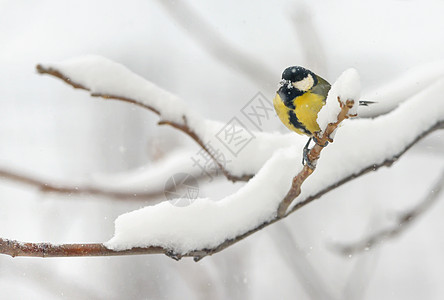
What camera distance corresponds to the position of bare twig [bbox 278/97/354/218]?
80 cm

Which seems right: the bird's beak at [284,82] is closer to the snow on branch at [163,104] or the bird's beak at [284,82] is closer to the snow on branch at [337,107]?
the snow on branch at [163,104]

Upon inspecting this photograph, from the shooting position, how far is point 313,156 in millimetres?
967

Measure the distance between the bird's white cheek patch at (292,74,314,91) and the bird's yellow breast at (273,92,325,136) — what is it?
0.02 metres

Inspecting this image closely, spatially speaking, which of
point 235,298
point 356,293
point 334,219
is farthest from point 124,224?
point 334,219

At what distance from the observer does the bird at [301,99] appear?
5.00 ft

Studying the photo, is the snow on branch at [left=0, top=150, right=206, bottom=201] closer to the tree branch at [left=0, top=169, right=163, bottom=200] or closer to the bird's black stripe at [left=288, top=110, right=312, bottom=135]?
the tree branch at [left=0, top=169, right=163, bottom=200]

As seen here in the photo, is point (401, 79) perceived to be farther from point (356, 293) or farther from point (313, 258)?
point (313, 258)

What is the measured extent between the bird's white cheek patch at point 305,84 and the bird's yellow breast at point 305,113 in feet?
0.08

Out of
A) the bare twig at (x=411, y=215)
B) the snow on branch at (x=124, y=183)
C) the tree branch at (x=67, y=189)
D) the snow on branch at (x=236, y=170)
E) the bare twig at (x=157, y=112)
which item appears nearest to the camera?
the snow on branch at (x=236, y=170)

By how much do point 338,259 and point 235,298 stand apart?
4.69 feet

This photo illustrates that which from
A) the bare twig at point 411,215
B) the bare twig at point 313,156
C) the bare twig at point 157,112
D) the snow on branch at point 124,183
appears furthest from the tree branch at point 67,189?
the bare twig at point 411,215

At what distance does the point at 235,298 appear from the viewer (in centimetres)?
341

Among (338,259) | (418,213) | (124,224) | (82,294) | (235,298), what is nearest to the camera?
(124,224)

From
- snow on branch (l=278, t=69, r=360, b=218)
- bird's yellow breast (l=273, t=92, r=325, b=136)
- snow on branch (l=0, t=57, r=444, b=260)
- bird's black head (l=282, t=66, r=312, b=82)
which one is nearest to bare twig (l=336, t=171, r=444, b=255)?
snow on branch (l=0, t=57, r=444, b=260)
